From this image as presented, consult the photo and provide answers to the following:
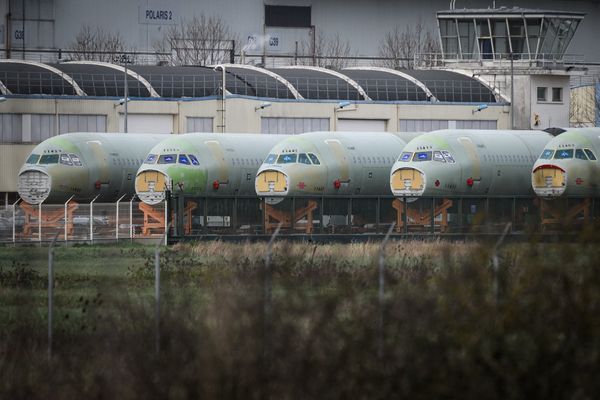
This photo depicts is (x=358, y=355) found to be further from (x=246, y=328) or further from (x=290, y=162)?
(x=290, y=162)

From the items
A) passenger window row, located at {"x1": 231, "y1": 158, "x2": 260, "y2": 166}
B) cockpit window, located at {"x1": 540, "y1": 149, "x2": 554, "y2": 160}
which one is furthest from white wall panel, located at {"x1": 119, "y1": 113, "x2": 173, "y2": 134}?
cockpit window, located at {"x1": 540, "y1": 149, "x2": 554, "y2": 160}

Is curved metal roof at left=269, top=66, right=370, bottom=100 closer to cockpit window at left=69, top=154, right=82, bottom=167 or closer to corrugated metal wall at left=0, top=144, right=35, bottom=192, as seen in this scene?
corrugated metal wall at left=0, top=144, right=35, bottom=192

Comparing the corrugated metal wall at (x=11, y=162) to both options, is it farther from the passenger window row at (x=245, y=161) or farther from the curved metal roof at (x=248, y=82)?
the passenger window row at (x=245, y=161)

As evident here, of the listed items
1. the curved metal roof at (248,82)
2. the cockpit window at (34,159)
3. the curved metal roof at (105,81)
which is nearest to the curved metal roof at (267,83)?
the curved metal roof at (248,82)

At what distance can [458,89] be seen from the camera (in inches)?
3551

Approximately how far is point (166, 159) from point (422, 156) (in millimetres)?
10958

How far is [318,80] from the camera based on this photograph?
90.3 meters

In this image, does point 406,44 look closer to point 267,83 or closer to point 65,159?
point 267,83

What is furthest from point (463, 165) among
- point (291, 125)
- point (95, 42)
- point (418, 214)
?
point (95, 42)

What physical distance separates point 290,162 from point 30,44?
240 feet

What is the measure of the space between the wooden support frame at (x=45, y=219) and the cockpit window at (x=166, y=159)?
→ 194 inches

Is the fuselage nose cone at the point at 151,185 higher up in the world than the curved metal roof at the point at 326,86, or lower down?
lower down

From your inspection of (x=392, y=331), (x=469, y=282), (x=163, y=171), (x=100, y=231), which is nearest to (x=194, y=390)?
(x=392, y=331)

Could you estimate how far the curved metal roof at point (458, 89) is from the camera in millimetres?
89812
